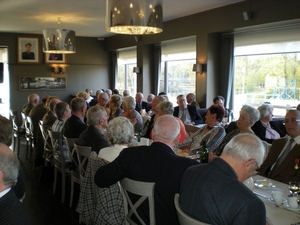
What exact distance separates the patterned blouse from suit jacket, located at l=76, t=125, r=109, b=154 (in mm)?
1273

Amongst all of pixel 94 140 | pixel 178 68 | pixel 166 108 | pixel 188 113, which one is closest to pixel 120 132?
pixel 94 140

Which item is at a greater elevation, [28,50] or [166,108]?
[28,50]

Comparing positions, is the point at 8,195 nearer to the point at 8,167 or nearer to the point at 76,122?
the point at 8,167

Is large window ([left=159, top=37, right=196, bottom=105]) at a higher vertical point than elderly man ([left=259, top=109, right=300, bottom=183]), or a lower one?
higher

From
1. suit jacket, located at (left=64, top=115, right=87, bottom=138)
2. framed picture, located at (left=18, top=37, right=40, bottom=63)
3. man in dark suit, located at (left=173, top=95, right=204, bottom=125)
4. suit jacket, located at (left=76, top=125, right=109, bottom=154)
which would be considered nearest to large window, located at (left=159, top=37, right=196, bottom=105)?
man in dark suit, located at (left=173, top=95, right=204, bottom=125)

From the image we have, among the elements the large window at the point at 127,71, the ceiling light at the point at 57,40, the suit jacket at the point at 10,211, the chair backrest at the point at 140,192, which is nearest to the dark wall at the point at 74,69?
the large window at the point at 127,71

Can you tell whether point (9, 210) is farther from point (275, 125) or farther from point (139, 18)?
point (275, 125)

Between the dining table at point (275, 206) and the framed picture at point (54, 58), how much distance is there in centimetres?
1152

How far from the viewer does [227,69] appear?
332 inches

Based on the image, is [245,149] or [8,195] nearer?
[8,195]

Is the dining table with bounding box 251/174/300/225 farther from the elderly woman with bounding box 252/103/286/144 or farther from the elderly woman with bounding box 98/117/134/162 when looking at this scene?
the elderly woman with bounding box 252/103/286/144

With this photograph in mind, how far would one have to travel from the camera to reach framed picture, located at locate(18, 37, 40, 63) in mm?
12594

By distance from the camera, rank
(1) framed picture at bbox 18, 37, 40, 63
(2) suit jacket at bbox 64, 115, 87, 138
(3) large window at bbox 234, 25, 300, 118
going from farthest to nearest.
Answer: (1) framed picture at bbox 18, 37, 40, 63 → (3) large window at bbox 234, 25, 300, 118 → (2) suit jacket at bbox 64, 115, 87, 138

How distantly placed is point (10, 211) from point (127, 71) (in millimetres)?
12282
